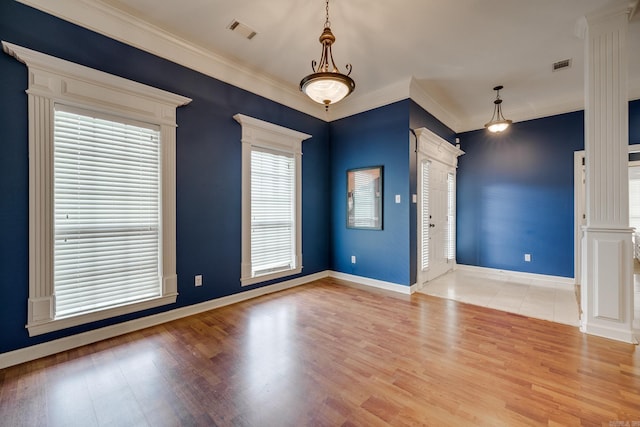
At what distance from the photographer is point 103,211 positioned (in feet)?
8.41

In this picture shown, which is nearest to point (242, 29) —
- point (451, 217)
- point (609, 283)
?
point (609, 283)

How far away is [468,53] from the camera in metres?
3.26

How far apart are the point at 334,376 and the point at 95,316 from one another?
7.42 ft

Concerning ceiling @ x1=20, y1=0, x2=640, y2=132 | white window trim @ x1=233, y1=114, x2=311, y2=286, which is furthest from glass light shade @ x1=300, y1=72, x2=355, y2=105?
white window trim @ x1=233, y1=114, x2=311, y2=286

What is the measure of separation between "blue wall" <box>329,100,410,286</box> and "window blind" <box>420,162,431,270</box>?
1.63 ft

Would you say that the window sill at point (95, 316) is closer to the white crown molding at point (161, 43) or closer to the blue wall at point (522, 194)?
the white crown molding at point (161, 43)

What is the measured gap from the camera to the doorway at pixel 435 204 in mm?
4230

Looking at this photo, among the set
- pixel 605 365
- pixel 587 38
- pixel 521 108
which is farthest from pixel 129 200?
pixel 521 108

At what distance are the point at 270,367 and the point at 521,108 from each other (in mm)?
5728

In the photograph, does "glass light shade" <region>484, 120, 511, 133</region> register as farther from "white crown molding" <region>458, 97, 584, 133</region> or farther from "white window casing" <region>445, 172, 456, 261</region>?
"white window casing" <region>445, 172, 456, 261</region>

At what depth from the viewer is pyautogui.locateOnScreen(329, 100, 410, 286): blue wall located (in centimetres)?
399

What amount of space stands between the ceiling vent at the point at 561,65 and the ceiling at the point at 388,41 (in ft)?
0.22

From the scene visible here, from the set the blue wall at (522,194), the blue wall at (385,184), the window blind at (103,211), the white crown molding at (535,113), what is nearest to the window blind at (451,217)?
the blue wall at (522,194)

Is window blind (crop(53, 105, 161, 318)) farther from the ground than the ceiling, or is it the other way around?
the ceiling
